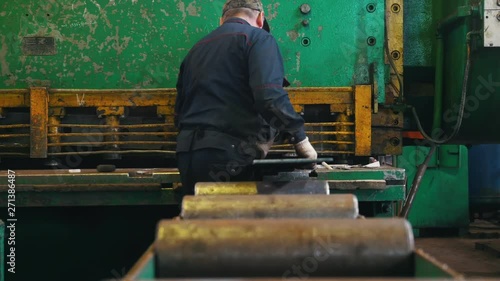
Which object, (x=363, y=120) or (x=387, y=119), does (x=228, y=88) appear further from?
(x=387, y=119)

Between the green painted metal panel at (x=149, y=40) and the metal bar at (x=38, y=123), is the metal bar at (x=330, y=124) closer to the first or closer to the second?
the green painted metal panel at (x=149, y=40)

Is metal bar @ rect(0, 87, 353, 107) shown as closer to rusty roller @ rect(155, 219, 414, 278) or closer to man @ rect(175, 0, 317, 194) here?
man @ rect(175, 0, 317, 194)

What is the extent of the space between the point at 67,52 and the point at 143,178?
0.84 metres

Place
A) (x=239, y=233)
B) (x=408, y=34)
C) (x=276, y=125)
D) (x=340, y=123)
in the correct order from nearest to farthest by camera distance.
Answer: (x=239, y=233) → (x=276, y=125) → (x=340, y=123) → (x=408, y=34)

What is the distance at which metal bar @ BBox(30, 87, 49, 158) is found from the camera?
2.94m

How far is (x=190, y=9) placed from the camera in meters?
3.07

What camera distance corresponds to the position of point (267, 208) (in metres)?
1.62

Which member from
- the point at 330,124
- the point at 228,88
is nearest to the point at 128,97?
the point at 228,88

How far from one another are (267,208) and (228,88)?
96 centimetres

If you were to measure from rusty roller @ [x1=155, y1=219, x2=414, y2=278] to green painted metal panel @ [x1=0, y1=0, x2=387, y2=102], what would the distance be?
6.03ft

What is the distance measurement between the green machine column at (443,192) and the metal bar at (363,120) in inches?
110

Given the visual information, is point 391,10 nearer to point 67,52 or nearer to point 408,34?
point 408,34

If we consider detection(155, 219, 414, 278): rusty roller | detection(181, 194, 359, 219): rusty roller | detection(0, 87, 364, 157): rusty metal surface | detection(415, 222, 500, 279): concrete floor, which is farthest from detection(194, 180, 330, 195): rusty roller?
detection(415, 222, 500, 279): concrete floor

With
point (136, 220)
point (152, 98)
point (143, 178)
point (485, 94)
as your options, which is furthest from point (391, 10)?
point (136, 220)
